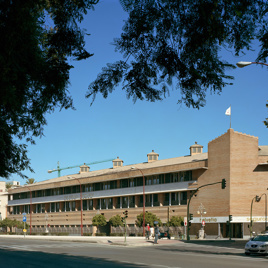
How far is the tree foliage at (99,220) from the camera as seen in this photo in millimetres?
81500

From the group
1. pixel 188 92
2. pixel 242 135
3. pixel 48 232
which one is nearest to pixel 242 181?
pixel 242 135

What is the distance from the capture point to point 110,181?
278 feet

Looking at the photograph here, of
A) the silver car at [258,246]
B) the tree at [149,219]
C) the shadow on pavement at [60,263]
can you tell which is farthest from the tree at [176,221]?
the shadow on pavement at [60,263]

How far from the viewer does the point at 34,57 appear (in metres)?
9.02

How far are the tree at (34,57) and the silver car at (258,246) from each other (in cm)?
2268

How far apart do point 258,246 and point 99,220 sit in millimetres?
53800

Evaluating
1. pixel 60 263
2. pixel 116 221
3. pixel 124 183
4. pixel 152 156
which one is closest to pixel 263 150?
pixel 124 183

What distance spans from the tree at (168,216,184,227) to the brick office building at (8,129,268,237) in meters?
1.36

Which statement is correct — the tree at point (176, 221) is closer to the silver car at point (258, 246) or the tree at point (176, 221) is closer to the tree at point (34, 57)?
the silver car at point (258, 246)

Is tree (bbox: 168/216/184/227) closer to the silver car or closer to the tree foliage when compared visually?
the tree foliage

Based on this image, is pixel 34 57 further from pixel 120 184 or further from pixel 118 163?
pixel 118 163

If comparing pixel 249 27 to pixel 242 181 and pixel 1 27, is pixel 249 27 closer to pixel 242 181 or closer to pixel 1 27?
pixel 1 27

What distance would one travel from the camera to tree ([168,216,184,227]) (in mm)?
68438

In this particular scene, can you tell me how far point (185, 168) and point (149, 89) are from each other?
62.2 metres
